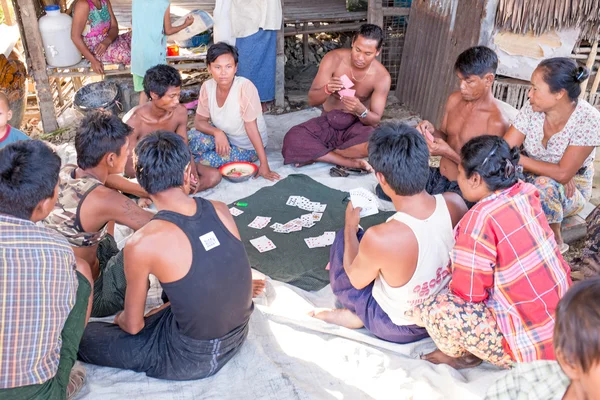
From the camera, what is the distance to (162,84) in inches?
166

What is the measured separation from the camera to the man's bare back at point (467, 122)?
420 cm

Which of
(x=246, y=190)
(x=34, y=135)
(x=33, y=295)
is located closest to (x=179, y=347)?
(x=33, y=295)

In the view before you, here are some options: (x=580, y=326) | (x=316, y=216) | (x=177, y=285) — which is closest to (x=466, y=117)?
(x=316, y=216)

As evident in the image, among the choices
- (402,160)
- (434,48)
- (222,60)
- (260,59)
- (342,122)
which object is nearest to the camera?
(402,160)

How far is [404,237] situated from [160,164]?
1175mm

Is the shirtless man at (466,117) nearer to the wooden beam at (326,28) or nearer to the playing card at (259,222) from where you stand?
the playing card at (259,222)

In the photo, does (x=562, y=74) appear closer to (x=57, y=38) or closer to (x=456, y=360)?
(x=456, y=360)

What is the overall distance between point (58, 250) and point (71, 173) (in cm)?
98

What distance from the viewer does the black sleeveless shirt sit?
2418 millimetres

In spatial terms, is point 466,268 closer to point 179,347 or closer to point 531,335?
point 531,335

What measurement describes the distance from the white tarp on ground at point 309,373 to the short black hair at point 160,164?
3.17ft

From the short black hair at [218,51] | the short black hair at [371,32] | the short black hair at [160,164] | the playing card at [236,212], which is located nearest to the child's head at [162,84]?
the short black hair at [218,51]

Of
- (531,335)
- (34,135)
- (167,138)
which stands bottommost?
(34,135)

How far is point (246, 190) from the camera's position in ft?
15.9
